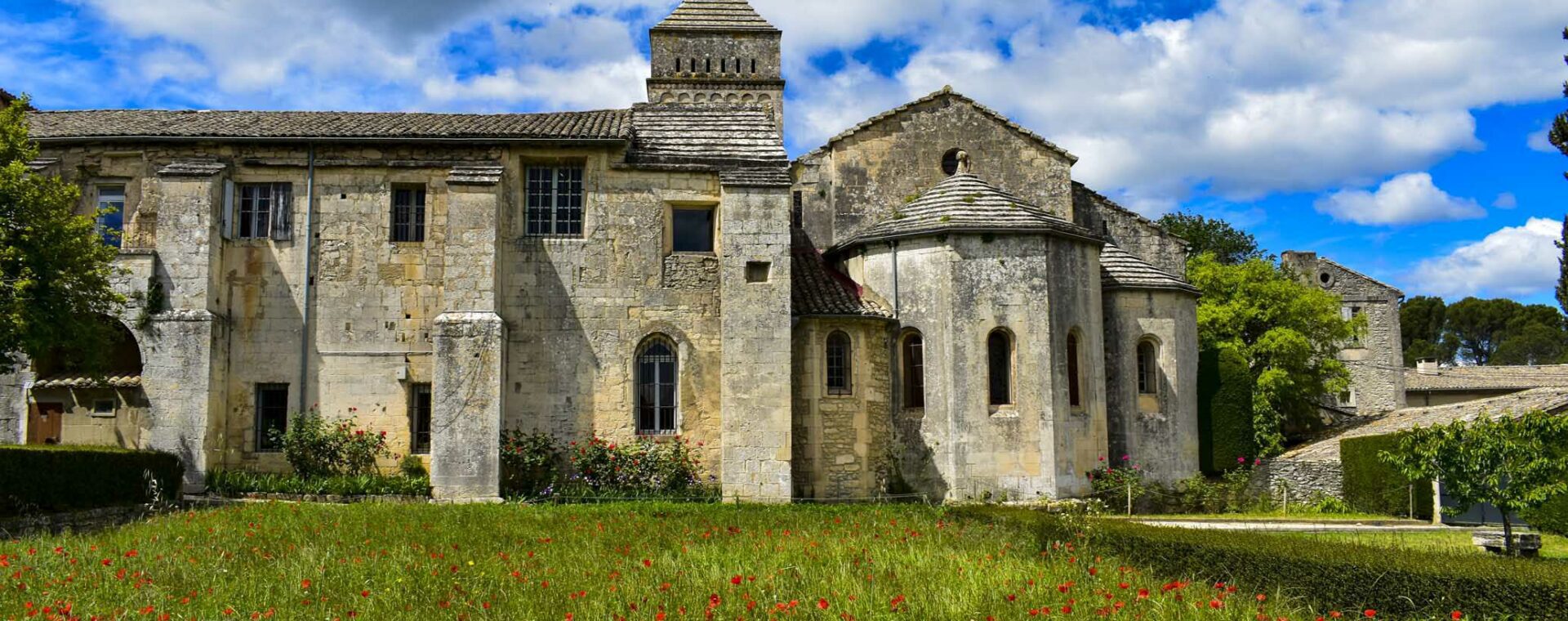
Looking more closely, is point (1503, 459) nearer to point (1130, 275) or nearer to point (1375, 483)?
point (1375, 483)

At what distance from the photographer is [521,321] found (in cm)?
2162

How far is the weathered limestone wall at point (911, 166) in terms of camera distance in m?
27.6

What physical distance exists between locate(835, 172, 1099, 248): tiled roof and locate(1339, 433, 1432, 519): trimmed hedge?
8.09 meters

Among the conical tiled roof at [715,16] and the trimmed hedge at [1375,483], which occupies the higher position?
the conical tiled roof at [715,16]

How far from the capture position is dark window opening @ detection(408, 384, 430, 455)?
2144 cm

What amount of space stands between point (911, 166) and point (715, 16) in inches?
675

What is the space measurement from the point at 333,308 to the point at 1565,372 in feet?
185

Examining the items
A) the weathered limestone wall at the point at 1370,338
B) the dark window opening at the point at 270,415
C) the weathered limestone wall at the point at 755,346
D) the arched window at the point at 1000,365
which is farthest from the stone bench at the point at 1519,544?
the weathered limestone wall at the point at 1370,338

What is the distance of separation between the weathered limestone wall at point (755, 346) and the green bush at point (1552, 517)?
13711 millimetres

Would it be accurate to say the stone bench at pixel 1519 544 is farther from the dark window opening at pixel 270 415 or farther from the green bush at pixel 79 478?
the dark window opening at pixel 270 415

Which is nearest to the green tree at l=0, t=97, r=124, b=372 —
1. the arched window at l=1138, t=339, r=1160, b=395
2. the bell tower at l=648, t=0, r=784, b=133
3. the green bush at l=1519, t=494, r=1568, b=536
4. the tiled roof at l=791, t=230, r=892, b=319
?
the tiled roof at l=791, t=230, r=892, b=319

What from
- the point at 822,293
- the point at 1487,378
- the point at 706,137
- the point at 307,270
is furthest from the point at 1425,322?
the point at 307,270

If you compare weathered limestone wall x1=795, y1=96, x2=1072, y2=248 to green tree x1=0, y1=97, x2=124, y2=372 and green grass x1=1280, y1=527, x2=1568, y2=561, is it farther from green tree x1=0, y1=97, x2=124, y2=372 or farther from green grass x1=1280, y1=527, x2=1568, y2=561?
green tree x1=0, y1=97, x2=124, y2=372

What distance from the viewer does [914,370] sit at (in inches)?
924
